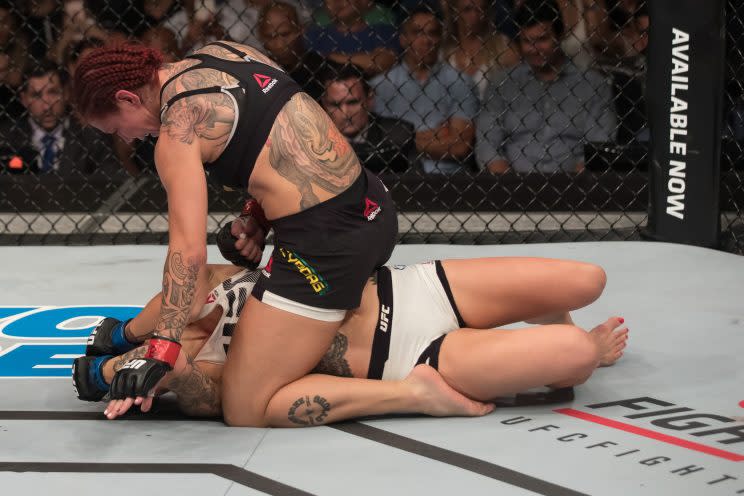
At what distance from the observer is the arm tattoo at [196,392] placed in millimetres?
1731

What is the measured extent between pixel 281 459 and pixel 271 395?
0.51ft

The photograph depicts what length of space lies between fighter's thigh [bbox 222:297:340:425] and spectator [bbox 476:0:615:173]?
1.93 meters

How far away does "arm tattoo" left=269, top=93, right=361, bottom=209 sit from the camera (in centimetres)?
173

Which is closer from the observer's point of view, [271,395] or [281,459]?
[281,459]

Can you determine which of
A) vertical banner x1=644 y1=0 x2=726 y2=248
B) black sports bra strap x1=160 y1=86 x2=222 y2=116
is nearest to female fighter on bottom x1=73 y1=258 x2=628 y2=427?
black sports bra strap x1=160 y1=86 x2=222 y2=116

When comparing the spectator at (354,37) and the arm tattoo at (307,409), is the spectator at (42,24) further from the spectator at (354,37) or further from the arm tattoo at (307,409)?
the arm tattoo at (307,409)

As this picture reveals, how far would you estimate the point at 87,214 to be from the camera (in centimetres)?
348

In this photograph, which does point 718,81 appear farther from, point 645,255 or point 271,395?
point 271,395

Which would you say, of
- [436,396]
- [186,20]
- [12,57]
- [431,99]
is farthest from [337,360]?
[12,57]

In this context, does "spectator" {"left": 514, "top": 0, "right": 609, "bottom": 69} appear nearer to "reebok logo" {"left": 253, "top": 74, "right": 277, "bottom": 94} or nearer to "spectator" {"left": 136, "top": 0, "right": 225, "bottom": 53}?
"spectator" {"left": 136, "top": 0, "right": 225, "bottom": 53}

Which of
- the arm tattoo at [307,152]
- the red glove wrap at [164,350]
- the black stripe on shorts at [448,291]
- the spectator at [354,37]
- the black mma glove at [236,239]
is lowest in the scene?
the red glove wrap at [164,350]

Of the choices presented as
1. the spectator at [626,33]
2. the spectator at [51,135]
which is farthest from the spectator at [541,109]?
the spectator at [51,135]

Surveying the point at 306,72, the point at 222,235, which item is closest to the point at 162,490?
the point at 222,235

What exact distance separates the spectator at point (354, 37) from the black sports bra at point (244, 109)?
2.03 metres
